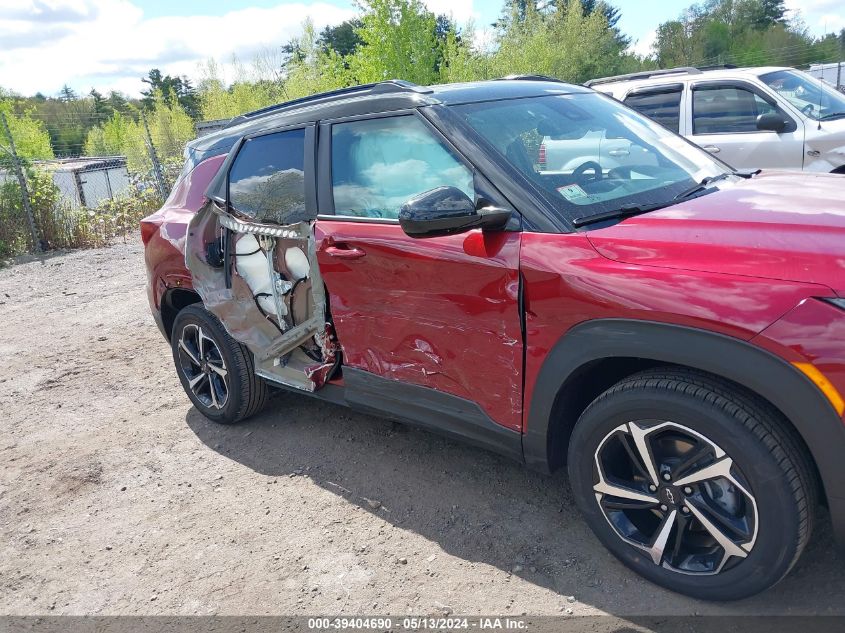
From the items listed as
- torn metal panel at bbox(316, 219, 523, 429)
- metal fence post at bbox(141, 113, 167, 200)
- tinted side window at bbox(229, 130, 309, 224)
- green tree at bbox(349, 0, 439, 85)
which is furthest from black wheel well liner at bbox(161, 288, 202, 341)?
metal fence post at bbox(141, 113, 167, 200)

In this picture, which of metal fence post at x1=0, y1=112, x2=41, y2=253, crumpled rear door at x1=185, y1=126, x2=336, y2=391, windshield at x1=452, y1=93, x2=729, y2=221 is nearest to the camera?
windshield at x1=452, y1=93, x2=729, y2=221

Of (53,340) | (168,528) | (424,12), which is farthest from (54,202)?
(168,528)

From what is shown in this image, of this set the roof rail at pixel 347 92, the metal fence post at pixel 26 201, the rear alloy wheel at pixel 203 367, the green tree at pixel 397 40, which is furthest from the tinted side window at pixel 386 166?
the green tree at pixel 397 40

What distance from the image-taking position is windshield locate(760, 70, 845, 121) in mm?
6973

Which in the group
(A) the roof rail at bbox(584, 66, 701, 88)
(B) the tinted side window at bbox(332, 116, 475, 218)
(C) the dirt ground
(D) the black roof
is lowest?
(C) the dirt ground

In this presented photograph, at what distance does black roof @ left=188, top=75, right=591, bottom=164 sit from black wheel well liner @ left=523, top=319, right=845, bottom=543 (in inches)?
53.0

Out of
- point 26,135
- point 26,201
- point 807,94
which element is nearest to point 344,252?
point 807,94

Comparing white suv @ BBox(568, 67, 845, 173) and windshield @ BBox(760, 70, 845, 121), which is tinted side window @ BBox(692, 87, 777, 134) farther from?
windshield @ BBox(760, 70, 845, 121)

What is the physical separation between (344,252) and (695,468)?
5.71ft

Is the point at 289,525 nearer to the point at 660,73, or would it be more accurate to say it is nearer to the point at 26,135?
the point at 660,73

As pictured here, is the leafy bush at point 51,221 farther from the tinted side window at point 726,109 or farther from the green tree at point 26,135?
the green tree at point 26,135

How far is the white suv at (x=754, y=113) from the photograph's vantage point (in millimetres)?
6707

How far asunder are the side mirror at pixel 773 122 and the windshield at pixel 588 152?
13.2 ft

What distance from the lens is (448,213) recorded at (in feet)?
8.47
